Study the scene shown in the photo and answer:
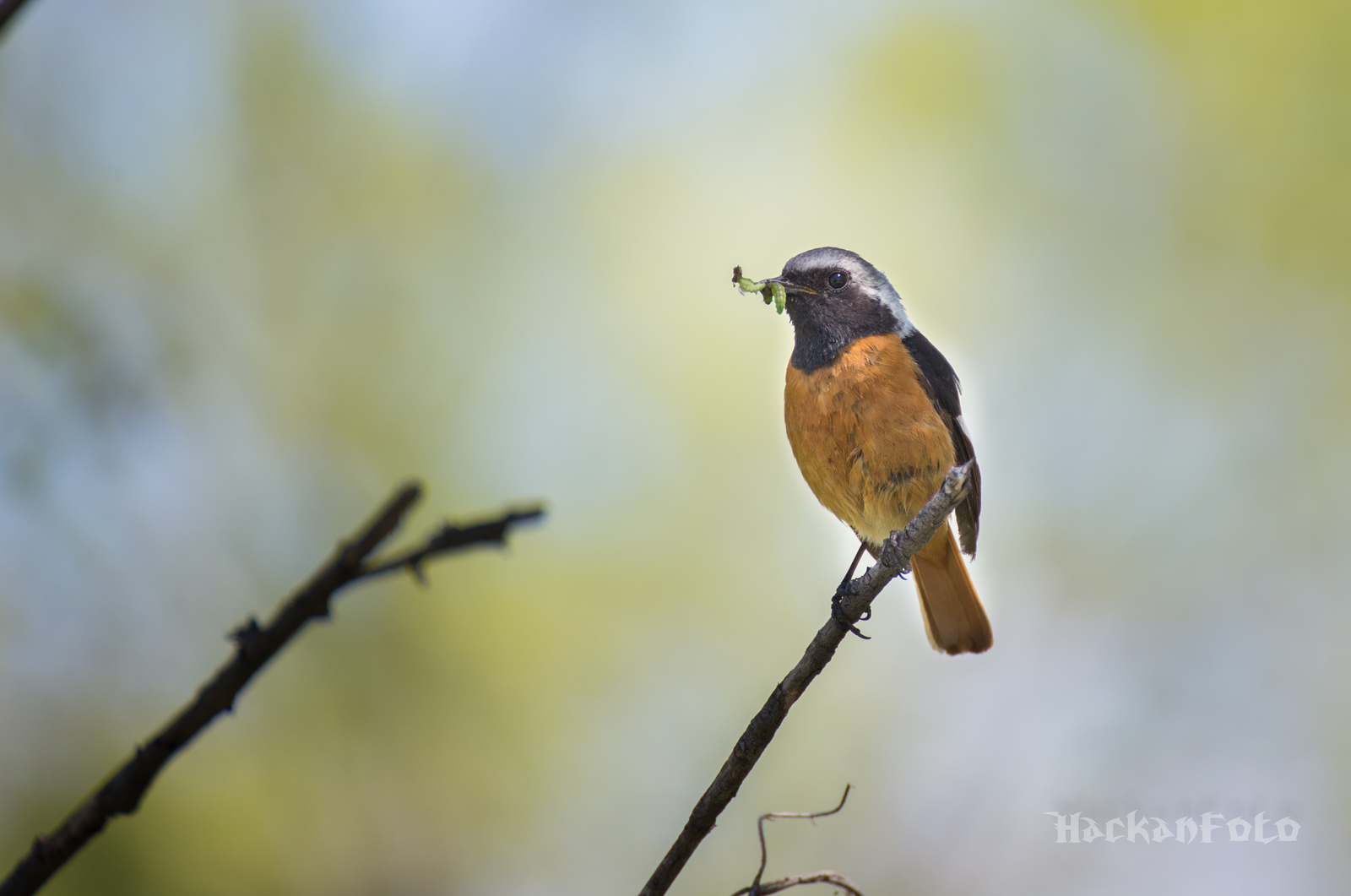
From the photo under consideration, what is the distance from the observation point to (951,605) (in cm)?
421

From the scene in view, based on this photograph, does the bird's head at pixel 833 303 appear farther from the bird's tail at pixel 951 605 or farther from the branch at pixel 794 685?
the branch at pixel 794 685

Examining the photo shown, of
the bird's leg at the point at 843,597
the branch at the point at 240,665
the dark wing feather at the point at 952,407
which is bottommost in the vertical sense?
the branch at the point at 240,665

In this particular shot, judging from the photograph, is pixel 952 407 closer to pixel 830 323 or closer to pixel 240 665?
pixel 830 323

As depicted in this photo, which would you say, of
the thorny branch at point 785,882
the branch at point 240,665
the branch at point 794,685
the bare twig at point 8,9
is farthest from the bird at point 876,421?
the bare twig at point 8,9

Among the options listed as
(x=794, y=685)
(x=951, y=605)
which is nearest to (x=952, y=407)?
(x=951, y=605)

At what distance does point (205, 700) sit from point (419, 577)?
281 millimetres

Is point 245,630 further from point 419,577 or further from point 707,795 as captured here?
point 707,795

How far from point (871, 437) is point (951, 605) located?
1.04 m

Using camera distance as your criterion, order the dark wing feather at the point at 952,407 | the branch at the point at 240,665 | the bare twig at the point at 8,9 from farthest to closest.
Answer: the dark wing feather at the point at 952,407 < the bare twig at the point at 8,9 < the branch at the point at 240,665

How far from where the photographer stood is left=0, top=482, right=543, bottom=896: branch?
36.8 inches

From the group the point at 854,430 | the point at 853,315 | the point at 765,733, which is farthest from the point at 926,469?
the point at 765,733

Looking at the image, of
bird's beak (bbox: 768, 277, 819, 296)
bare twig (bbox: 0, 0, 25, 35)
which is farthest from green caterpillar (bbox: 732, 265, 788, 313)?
bare twig (bbox: 0, 0, 25, 35)

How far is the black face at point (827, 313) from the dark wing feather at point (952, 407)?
0.61 ft

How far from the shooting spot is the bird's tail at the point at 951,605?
4176 millimetres
